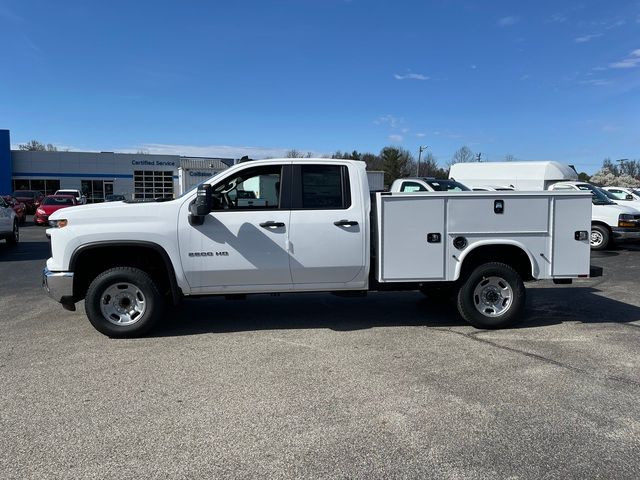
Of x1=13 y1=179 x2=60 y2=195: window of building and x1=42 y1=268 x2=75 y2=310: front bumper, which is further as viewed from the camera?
x1=13 y1=179 x2=60 y2=195: window of building

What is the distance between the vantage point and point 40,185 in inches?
2124

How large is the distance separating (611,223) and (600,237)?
502 millimetres

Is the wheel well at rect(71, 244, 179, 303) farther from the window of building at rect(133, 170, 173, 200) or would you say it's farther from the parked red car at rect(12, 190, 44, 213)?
the window of building at rect(133, 170, 173, 200)

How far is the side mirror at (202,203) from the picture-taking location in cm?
593

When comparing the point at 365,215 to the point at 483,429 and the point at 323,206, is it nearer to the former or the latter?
the point at 323,206

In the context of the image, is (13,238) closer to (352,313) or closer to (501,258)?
(352,313)

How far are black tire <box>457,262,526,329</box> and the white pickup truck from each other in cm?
1

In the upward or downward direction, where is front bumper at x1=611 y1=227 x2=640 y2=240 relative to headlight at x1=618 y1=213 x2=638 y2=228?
downward

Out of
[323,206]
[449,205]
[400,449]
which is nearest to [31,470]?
[400,449]

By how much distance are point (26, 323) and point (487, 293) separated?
604 centimetres

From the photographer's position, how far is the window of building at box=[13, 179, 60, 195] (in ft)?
174

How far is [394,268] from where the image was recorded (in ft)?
21.3

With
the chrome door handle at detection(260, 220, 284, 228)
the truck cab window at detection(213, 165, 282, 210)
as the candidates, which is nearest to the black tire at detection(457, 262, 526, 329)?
the chrome door handle at detection(260, 220, 284, 228)

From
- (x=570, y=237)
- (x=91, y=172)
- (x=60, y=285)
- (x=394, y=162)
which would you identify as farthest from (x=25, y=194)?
(x=394, y=162)
